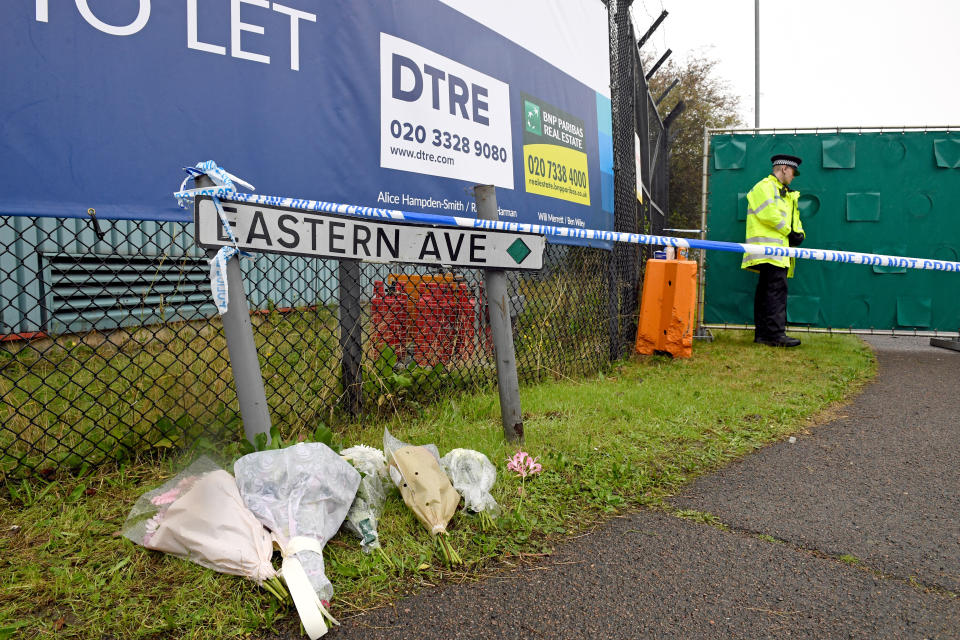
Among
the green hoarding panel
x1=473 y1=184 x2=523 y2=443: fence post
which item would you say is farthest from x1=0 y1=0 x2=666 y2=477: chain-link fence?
the green hoarding panel

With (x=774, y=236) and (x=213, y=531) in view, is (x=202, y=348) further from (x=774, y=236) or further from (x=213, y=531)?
(x=774, y=236)

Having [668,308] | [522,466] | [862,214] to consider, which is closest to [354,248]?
[522,466]

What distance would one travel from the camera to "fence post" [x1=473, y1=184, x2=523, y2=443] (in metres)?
3.04

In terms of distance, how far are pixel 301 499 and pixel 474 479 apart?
2.25 ft

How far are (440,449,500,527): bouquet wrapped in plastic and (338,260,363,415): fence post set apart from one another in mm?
1000

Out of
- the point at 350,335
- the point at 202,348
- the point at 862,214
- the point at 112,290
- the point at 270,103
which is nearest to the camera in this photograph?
the point at 270,103

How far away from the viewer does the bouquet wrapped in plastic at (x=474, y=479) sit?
227cm

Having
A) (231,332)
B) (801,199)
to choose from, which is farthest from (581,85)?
(231,332)

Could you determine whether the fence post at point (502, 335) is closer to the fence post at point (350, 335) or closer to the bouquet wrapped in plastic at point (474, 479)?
the bouquet wrapped in plastic at point (474, 479)

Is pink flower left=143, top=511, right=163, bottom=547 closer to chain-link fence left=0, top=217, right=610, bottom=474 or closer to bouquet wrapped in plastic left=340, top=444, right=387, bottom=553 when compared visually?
bouquet wrapped in plastic left=340, top=444, right=387, bottom=553

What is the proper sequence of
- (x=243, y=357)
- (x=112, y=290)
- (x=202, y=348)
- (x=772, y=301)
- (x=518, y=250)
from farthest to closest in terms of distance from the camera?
1. (x=772, y=301)
2. (x=112, y=290)
3. (x=202, y=348)
4. (x=518, y=250)
5. (x=243, y=357)

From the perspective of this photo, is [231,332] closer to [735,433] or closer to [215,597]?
[215,597]

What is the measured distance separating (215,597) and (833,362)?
5708 millimetres

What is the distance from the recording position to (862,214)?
6.91 metres
